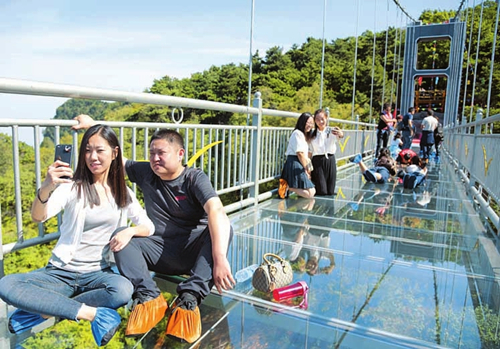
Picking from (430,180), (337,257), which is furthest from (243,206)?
(430,180)

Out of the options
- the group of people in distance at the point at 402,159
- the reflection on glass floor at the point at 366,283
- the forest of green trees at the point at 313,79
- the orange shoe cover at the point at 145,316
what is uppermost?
the forest of green trees at the point at 313,79

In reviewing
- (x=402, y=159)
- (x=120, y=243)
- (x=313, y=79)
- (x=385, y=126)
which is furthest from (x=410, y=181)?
(x=313, y=79)

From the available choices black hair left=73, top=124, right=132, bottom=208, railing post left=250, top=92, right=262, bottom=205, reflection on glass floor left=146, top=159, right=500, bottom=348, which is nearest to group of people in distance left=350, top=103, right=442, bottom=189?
reflection on glass floor left=146, top=159, right=500, bottom=348

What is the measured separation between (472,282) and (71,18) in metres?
46.4

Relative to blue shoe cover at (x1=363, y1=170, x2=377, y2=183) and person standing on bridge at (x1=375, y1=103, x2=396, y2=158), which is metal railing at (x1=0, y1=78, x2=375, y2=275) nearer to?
blue shoe cover at (x1=363, y1=170, x2=377, y2=183)

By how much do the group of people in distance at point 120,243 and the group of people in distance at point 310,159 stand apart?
2626 millimetres

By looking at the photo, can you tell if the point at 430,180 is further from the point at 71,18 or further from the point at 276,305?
the point at 71,18

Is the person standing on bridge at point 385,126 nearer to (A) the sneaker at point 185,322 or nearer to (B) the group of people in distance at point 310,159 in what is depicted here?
(B) the group of people in distance at point 310,159

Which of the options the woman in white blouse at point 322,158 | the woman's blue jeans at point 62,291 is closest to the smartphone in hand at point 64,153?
the woman's blue jeans at point 62,291

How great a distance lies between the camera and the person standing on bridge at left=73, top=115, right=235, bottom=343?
1.64 meters

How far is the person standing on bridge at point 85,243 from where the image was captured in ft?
4.94

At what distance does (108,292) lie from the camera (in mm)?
1611

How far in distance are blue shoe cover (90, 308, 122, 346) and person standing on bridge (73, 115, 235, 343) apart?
0.08 m

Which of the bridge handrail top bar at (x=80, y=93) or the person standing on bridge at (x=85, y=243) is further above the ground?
the bridge handrail top bar at (x=80, y=93)
